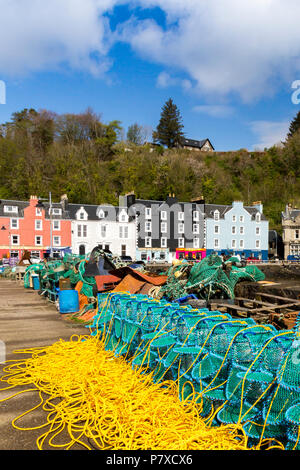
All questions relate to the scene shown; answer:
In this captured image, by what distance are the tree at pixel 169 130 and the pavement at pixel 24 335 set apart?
80.3m

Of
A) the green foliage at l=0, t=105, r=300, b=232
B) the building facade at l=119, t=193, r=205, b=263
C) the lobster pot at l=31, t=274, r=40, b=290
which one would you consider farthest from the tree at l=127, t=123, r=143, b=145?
the lobster pot at l=31, t=274, r=40, b=290

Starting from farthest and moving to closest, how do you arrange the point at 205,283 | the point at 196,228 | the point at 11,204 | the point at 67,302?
1. the point at 196,228
2. the point at 11,204
3. the point at 67,302
4. the point at 205,283

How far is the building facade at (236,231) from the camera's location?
180 ft

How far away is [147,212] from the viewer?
51500 millimetres

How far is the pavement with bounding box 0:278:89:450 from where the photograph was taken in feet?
14.0

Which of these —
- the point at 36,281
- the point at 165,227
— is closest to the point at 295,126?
the point at 165,227

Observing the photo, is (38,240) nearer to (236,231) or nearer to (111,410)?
(236,231)

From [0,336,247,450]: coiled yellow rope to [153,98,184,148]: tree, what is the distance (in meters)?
90.2

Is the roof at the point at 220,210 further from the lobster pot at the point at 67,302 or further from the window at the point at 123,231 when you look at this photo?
the lobster pot at the point at 67,302

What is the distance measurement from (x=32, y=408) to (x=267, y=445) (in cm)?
327

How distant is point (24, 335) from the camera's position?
9.15 m

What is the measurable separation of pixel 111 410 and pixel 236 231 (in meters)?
53.7

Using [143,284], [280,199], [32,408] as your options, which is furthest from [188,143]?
[32,408]
